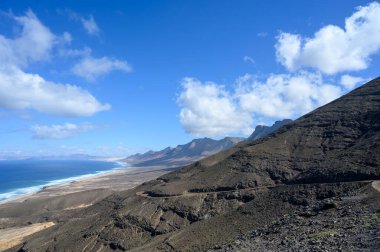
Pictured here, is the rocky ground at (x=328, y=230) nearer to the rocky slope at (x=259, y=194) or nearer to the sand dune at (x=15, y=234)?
the rocky slope at (x=259, y=194)

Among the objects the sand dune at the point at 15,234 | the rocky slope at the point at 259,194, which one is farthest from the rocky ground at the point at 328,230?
the sand dune at the point at 15,234

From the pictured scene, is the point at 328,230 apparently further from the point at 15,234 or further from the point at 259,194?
the point at 15,234

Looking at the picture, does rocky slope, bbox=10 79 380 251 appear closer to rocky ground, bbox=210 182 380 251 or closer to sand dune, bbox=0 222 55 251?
rocky ground, bbox=210 182 380 251

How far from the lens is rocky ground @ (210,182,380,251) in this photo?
21.6m

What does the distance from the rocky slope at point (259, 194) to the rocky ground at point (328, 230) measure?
197mm

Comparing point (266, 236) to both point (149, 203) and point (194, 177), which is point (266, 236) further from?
point (194, 177)

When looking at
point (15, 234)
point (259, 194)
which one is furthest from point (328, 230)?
point (15, 234)

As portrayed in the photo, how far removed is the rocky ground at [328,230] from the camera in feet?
70.8

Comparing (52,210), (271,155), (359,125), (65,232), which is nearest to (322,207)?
(271,155)

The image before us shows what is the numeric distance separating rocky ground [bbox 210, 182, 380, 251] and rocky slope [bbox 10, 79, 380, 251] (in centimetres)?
20

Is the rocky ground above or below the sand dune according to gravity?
below

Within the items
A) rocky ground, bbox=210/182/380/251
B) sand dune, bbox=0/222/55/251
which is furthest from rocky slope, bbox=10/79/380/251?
sand dune, bbox=0/222/55/251

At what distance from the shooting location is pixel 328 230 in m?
25.0

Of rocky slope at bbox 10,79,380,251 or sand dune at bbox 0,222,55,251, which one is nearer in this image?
rocky slope at bbox 10,79,380,251
